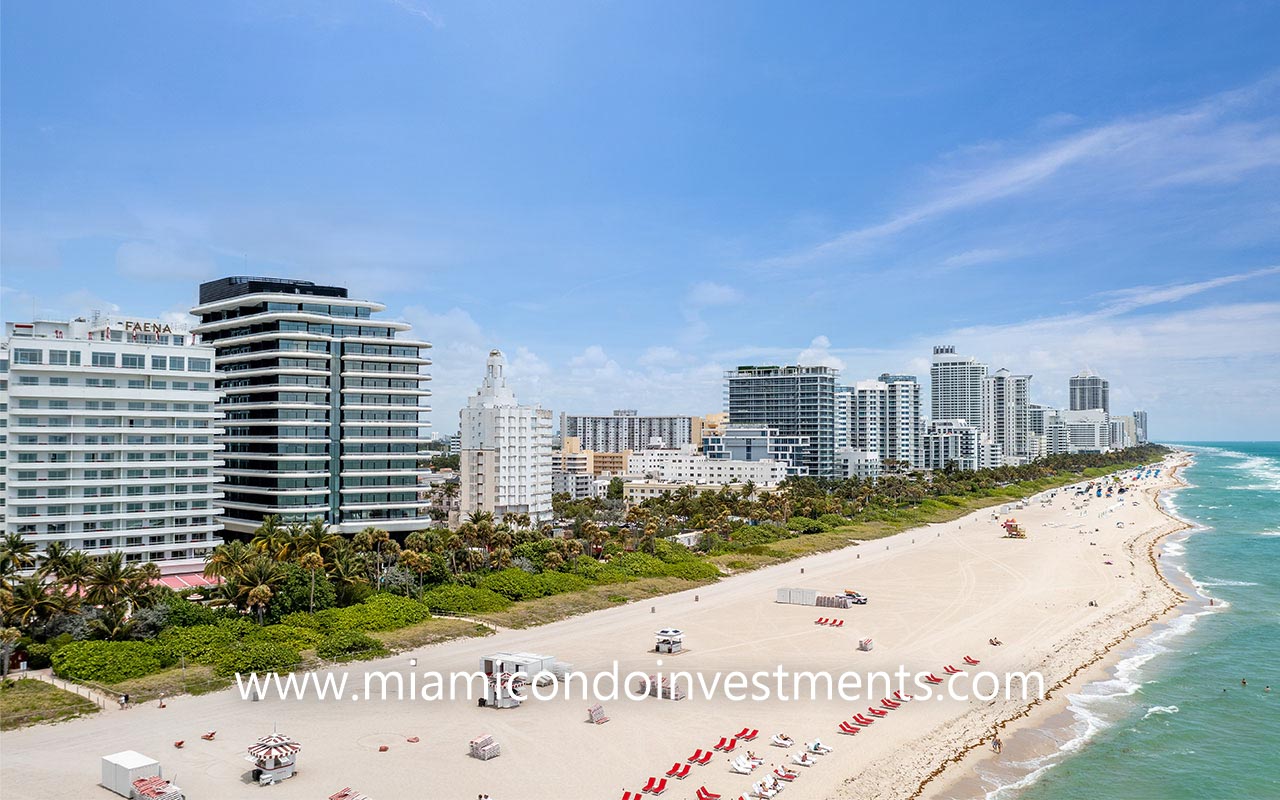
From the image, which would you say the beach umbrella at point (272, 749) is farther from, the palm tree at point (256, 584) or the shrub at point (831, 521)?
the shrub at point (831, 521)

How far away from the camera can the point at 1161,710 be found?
4594 cm

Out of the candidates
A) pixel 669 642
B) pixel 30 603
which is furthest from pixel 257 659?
pixel 669 642

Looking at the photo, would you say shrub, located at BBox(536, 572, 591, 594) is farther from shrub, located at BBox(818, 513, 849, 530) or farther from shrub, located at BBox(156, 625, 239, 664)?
shrub, located at BBox(818, 513, 849, 530)

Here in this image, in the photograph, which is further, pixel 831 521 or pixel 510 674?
pixel 831 521

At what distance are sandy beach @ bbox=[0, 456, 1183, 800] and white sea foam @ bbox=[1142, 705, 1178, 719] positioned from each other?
4667 mm

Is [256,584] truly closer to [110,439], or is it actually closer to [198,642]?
[198,642]

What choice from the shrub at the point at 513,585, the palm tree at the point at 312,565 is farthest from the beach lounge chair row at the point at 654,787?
the shrub at the point at 513,585

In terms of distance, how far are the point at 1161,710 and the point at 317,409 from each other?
71911mm

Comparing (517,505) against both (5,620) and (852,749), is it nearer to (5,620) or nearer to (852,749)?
(5,620)

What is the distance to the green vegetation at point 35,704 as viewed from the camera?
40312 millimetres

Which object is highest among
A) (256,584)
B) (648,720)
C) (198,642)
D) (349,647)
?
(256,584)

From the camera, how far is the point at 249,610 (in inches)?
2173

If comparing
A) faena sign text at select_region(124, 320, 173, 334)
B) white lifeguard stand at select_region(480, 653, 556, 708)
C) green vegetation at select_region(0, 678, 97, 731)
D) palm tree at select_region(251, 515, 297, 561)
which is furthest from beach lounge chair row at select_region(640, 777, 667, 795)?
faena sign text at select_region(124, 320, 173, 334)

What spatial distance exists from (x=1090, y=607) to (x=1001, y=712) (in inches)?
1292
